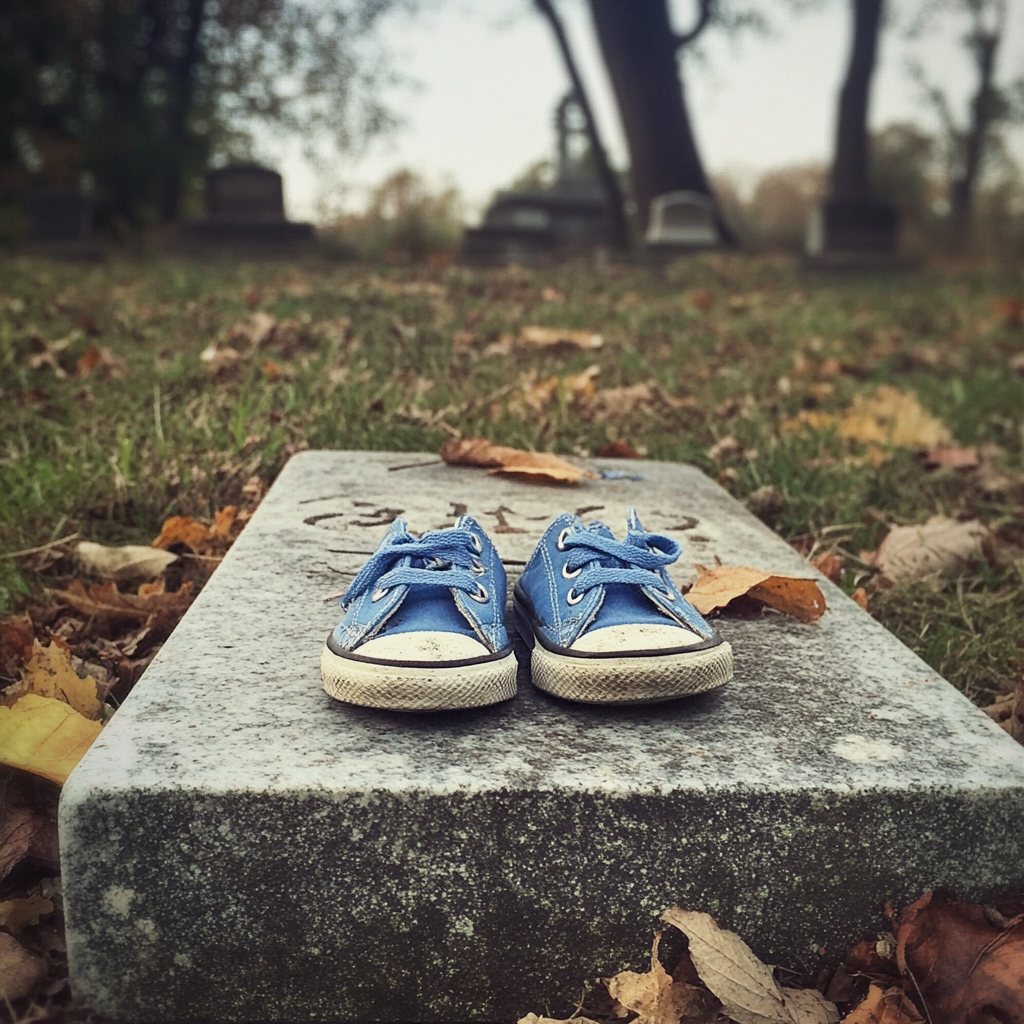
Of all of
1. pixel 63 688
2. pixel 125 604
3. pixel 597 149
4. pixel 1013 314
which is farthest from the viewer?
pixel 597 149

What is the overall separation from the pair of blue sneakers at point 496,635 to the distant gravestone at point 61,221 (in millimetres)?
11657

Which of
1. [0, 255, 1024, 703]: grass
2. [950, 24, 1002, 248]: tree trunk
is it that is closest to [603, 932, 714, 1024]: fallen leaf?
[0, 255, 1024, 703]: grass

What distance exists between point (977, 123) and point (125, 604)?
36.7m

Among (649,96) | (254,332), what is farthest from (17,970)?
(649,96)

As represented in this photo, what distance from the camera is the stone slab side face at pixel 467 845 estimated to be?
1.19 metres

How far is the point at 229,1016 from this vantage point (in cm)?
123

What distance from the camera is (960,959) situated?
1.23m

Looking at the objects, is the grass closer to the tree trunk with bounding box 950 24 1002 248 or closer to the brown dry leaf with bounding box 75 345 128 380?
the brown dry leaf with bounding box 75 345 128 380

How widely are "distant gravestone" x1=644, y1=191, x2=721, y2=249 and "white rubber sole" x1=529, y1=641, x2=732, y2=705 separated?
1182cm

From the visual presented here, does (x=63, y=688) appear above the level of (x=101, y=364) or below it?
below

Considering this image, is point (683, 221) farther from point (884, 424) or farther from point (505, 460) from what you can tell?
point (505, 460)

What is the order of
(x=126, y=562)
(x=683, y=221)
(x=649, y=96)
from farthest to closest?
(x=649, y=96)
(x=683, y=221)
(x=126, y=562)

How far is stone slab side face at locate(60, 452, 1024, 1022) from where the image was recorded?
119cm

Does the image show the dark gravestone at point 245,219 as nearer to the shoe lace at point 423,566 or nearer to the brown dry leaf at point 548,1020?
the shoe lace at point 423,566
